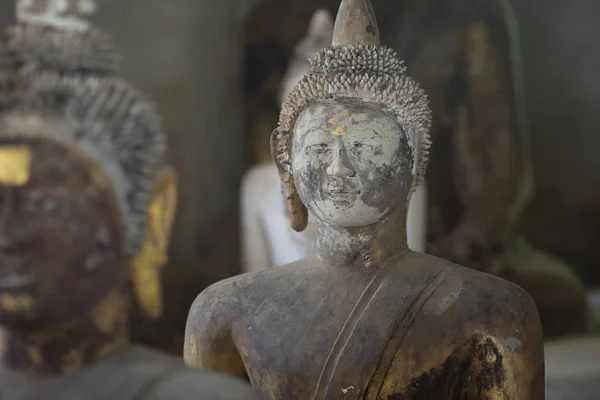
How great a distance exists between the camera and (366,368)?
→ 5.70ft

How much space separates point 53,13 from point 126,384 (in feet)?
2.28

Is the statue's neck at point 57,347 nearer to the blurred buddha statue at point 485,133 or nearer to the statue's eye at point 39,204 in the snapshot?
the statue's eye at point 39,204

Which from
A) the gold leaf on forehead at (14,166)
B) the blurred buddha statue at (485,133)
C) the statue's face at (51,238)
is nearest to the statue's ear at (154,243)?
the statue's face at (51,238)

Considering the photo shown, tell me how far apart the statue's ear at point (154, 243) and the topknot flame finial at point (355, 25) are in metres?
0.75

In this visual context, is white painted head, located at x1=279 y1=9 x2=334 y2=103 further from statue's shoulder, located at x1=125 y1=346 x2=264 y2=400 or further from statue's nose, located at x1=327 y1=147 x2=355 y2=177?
→ statue's shoulder, located at x1=125 y1=346 x2=264 y2=400

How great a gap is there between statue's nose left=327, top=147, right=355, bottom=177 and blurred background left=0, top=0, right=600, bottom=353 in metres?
2.78

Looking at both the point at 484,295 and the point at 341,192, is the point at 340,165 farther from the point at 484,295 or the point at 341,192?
→ the point at 484,295

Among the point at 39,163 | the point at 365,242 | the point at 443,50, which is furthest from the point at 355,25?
the point at 443,50

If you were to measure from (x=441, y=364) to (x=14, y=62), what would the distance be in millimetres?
→ 1109

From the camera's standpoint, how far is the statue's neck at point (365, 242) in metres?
1.86

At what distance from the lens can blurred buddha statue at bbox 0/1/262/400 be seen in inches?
44.9

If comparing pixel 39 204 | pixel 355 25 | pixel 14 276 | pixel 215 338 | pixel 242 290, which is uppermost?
pixel 355 25

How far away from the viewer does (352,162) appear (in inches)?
69.7

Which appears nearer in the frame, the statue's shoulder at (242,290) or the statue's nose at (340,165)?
the statue's nose at (340,165)
